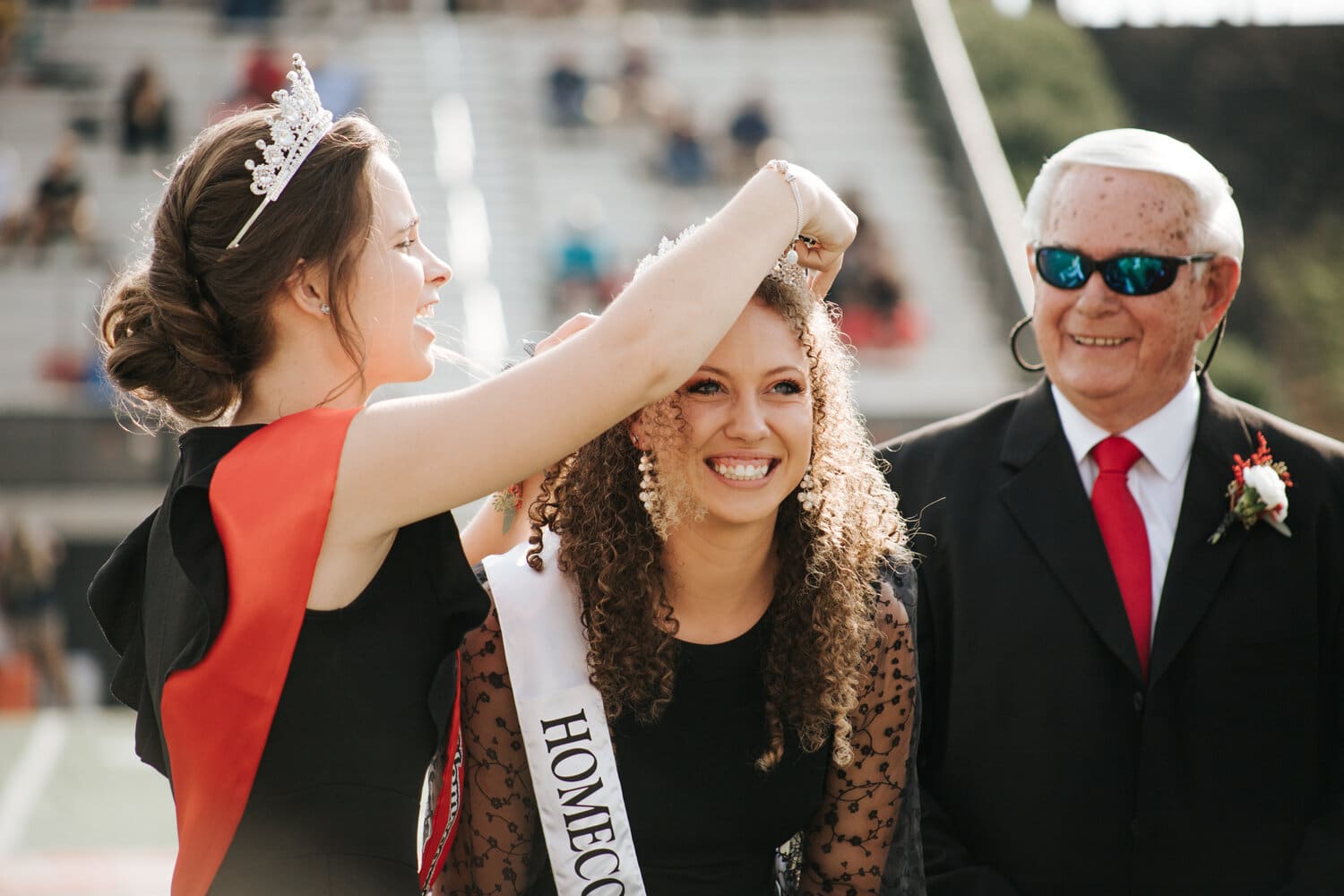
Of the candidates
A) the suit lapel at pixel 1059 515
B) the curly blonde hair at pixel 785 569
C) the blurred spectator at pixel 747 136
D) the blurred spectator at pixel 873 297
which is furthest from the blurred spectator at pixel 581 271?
the curly blonde hair at pixel 785 569

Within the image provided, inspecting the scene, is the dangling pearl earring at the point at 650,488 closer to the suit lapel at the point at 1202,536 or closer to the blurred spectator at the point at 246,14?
the suit lapel at the point at 1202,536

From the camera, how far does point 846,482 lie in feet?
11.0

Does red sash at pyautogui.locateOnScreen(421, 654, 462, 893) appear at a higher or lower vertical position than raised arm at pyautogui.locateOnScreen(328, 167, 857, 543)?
lower

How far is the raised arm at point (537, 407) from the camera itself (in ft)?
8.01

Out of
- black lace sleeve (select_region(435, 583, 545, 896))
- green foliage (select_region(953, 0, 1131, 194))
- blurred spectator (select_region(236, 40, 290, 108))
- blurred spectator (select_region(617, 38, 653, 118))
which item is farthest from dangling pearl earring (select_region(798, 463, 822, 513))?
green foliage (select_region(953, 0, 1131, 194))

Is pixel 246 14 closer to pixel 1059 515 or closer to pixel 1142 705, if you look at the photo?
pixel 1059 515

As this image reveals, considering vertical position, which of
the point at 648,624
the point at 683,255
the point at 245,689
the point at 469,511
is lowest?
the point at 469,511

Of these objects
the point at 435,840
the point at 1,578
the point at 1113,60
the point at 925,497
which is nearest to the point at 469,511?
the point at 1,578

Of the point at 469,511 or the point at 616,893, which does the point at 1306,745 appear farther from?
the point at 469,511

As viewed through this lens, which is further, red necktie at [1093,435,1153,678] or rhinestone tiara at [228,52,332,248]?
red necktie at [1093,435,1153,678]

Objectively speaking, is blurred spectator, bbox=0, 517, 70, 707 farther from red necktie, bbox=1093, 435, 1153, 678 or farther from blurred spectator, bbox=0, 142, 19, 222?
red necktie, bbox=1093, 435, 1153, 678

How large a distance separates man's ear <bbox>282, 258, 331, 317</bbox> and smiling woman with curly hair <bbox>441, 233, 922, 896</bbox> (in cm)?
74

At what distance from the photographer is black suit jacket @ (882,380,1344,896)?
351 centimetres

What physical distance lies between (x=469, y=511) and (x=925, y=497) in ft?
24.9
